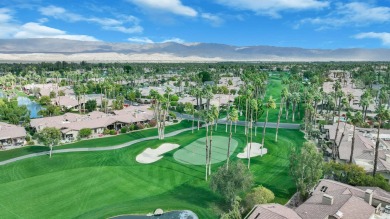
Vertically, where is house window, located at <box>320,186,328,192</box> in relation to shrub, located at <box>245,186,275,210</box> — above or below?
above

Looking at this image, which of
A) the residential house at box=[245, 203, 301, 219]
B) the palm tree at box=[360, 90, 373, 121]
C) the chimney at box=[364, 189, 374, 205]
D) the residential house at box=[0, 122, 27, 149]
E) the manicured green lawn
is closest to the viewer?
the residential house at box=[245, 203, 301, 219]

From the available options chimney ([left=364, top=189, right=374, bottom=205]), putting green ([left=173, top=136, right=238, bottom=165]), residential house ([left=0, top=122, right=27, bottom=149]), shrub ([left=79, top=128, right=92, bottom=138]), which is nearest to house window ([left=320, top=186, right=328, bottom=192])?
chimney ([left=364, top=189, right=374, bottom=205])

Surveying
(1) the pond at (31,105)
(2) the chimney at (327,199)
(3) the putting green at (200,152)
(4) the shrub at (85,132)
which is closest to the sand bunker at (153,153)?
(3) the putting green at (200,152)

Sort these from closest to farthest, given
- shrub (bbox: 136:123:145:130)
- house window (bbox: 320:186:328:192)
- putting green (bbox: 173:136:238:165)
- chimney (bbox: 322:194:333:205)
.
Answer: chimney (bbox: 322:194:333:205) → house window (bbox: 320:186:328:192) → putting green (bbox: 173:136:238:165) → shrub (bbox: 136:123:145:130)

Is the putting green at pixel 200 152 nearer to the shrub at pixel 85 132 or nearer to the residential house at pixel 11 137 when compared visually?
the shrub at pixel 85 132

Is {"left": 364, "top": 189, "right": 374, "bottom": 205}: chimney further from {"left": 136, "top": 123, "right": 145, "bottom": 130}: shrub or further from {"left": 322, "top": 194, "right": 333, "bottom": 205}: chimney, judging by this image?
{"left": 136, "top": 123, "right": 145, "bottom": 130}: shrub

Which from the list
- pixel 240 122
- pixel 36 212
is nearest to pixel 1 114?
pixel 36 212

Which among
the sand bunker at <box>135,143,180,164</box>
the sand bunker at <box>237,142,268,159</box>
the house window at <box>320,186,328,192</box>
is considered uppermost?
the house window at <box>320,186,328,192</box>

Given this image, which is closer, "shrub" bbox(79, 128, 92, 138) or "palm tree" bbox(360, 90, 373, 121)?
"shrub" bbox(79, 128, 92, 138)
